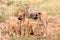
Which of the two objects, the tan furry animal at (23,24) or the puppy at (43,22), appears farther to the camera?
the puppy at (43,22)

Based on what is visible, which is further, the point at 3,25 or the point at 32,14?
the point at 32,14

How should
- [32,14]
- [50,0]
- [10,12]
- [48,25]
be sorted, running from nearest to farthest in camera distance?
1. [48,25]
2. [32,14]
3. [10,12]
4. [50,0]

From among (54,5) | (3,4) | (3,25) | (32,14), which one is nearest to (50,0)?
(54,5)

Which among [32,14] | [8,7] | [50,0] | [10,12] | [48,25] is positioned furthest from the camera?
[50,0]

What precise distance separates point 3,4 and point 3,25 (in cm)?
229

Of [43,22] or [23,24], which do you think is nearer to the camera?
[23,24]

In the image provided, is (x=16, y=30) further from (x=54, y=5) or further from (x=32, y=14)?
(x=54, y=5)

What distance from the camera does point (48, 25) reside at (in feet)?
25.0

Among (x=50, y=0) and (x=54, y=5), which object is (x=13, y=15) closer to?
(x=54, y=5)

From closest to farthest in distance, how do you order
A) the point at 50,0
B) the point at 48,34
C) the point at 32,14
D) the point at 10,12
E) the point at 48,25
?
the point at 48,34, the point at 48,25, the point at 32,14, the point at 10,12, the point at 50,0

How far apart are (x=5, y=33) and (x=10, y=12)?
5.45 feet

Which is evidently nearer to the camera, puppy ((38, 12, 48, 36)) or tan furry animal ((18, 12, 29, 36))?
tan furry animal ((18, 12, 29, 36))

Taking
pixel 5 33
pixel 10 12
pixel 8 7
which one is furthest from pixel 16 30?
pixel 8 7

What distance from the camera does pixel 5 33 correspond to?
7.27m
